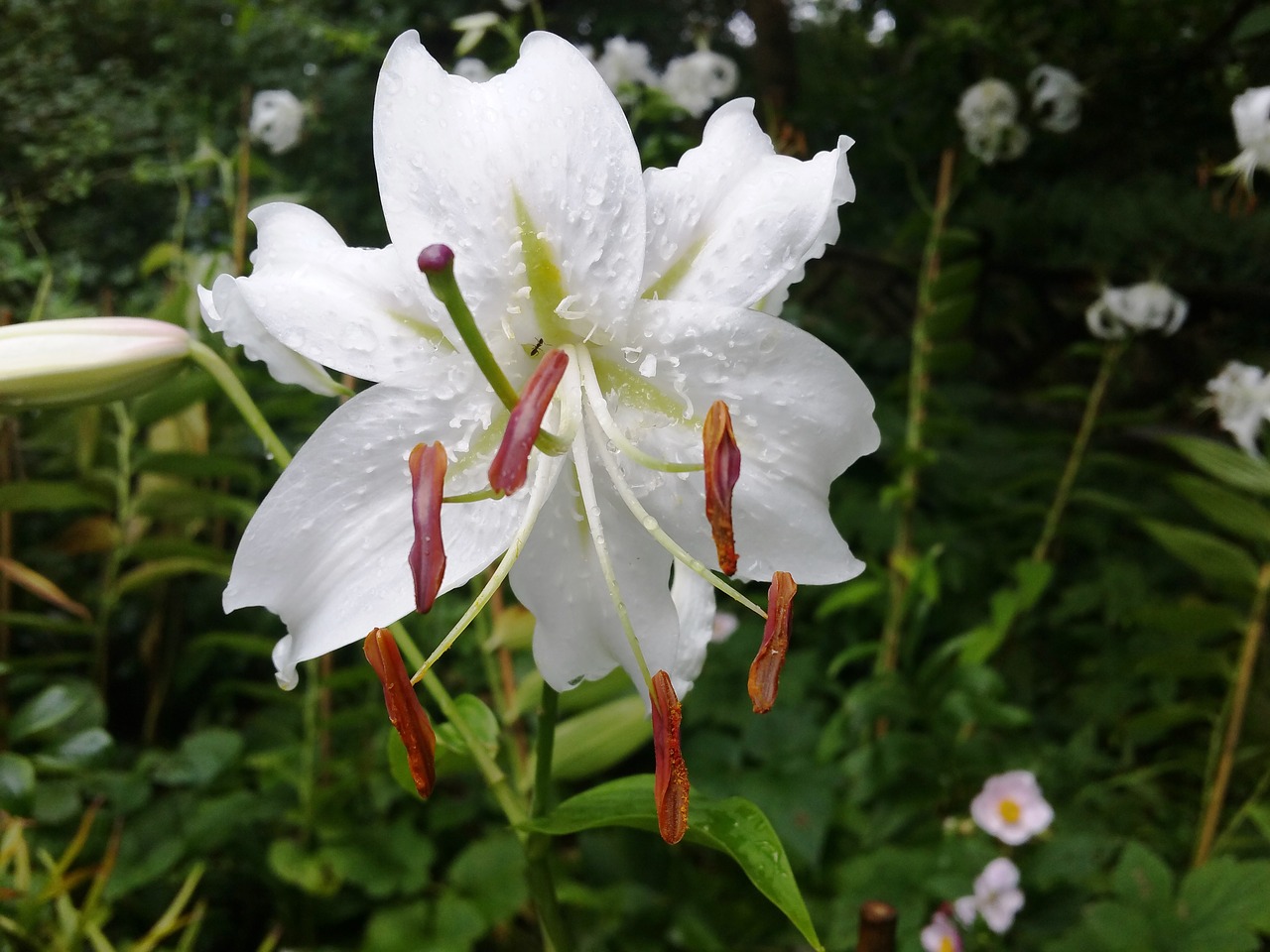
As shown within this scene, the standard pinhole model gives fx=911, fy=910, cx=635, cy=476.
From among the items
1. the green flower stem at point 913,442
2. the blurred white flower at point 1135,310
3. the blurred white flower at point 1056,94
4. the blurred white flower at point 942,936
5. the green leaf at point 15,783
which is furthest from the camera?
the blurred white flower at point 1056,94

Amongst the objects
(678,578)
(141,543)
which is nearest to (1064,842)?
(678,578)

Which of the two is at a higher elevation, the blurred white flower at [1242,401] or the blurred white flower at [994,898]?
the blurred white flower at [1242,401]

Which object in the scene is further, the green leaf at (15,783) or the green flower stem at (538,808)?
the green leaf at (15,783)

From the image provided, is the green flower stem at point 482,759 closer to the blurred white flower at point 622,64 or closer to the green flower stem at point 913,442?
the green flower stem at point 913,442

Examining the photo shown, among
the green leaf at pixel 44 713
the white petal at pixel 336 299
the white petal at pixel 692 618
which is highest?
the white petal at pixel 336 299

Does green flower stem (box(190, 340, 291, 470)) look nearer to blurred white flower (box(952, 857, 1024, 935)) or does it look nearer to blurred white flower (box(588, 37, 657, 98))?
blurred white flower (box(952, 857, 1024, 935))

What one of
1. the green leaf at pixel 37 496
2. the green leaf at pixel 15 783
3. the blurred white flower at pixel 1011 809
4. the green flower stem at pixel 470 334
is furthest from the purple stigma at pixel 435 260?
the blurred white flower at pixel 1011 809

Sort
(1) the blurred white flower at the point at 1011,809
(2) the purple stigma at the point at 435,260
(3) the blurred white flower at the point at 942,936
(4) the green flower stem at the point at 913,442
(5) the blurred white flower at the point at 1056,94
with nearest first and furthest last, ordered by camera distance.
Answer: (2) the purple stigma at the point at 435,260, (3) the blurred white flower at the point at 942,936, (1) the blurred white flower at the point at 1011,809, (4) the green flower stem at the point at 913,442, (5) the blurred white flower at the point at 1056,94

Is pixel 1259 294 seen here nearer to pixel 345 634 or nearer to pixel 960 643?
pixel 960 643
